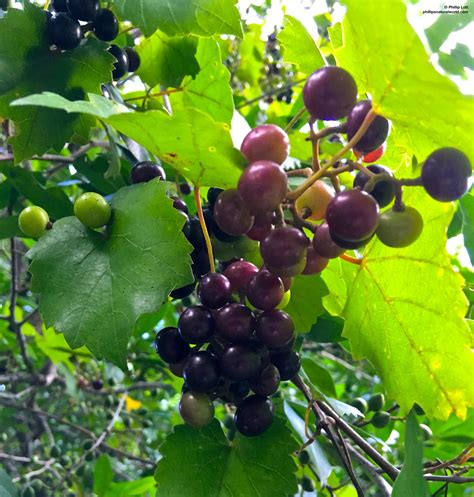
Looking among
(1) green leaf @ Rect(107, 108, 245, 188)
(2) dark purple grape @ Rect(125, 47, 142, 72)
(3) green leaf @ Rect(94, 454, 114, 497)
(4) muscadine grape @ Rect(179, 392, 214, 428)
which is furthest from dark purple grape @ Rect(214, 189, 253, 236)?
(3) green leaf @ Rect(94, 454, 114, 497)

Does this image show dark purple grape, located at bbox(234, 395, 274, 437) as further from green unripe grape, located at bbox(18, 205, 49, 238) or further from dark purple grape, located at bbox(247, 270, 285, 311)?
green unripe grape, located at bbox(18, 205, 49, 238)

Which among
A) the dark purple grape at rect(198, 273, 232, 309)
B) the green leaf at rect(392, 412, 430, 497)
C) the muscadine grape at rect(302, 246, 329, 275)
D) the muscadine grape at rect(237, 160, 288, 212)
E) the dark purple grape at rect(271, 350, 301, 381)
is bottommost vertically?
the dark purple grape at rect(271, 350, 301, 381)

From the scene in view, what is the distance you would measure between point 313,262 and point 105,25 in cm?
59

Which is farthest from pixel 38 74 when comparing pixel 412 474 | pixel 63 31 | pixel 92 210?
pixel 412 474

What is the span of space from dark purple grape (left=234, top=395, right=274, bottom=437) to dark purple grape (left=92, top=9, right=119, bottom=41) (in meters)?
0.68

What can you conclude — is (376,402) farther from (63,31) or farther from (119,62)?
(63,31)

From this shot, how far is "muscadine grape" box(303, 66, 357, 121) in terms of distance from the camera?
2.28 feet

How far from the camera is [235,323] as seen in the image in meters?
0.82

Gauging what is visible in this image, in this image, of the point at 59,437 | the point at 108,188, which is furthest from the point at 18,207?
the point at 59,437

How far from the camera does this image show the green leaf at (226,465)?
0.93m

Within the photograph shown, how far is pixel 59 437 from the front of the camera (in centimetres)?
278

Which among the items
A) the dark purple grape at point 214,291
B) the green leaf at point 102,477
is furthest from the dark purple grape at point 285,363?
the green leaf at point 102,477

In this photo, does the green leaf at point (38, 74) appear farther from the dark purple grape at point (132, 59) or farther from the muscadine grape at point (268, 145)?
the muscadine grape at point (268, 145)

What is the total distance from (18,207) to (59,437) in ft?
5.14
